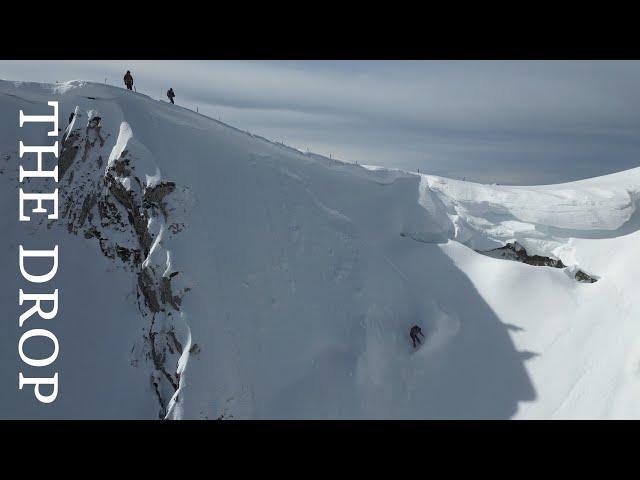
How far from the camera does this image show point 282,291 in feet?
45.5

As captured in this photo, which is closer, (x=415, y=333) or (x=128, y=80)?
(x=415, y=333)

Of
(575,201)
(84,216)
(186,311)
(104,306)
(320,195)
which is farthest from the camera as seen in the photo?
(575,201)

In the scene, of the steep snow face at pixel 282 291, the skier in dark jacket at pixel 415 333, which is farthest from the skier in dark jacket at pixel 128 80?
the skier in dark jacket at pixel 415 333

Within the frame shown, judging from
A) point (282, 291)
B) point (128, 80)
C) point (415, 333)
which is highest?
point (128, 80)

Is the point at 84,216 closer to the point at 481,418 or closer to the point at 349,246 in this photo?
the point at 349,246

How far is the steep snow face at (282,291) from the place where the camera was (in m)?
12.2

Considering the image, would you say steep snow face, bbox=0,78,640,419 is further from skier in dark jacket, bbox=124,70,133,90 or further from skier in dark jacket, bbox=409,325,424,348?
skier in dark jacket, bbox=124,70,133,90

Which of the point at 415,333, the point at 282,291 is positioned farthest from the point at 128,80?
the point at 415,333

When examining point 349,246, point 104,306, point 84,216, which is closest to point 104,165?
point 84,216

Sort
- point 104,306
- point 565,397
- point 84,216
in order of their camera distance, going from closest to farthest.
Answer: point 565,397, point 104,306, point 84,216

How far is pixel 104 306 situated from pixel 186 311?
2998 mm

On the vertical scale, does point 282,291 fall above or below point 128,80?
below

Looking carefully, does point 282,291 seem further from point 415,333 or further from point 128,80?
point 128,80

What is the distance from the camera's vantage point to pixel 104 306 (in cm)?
1389
